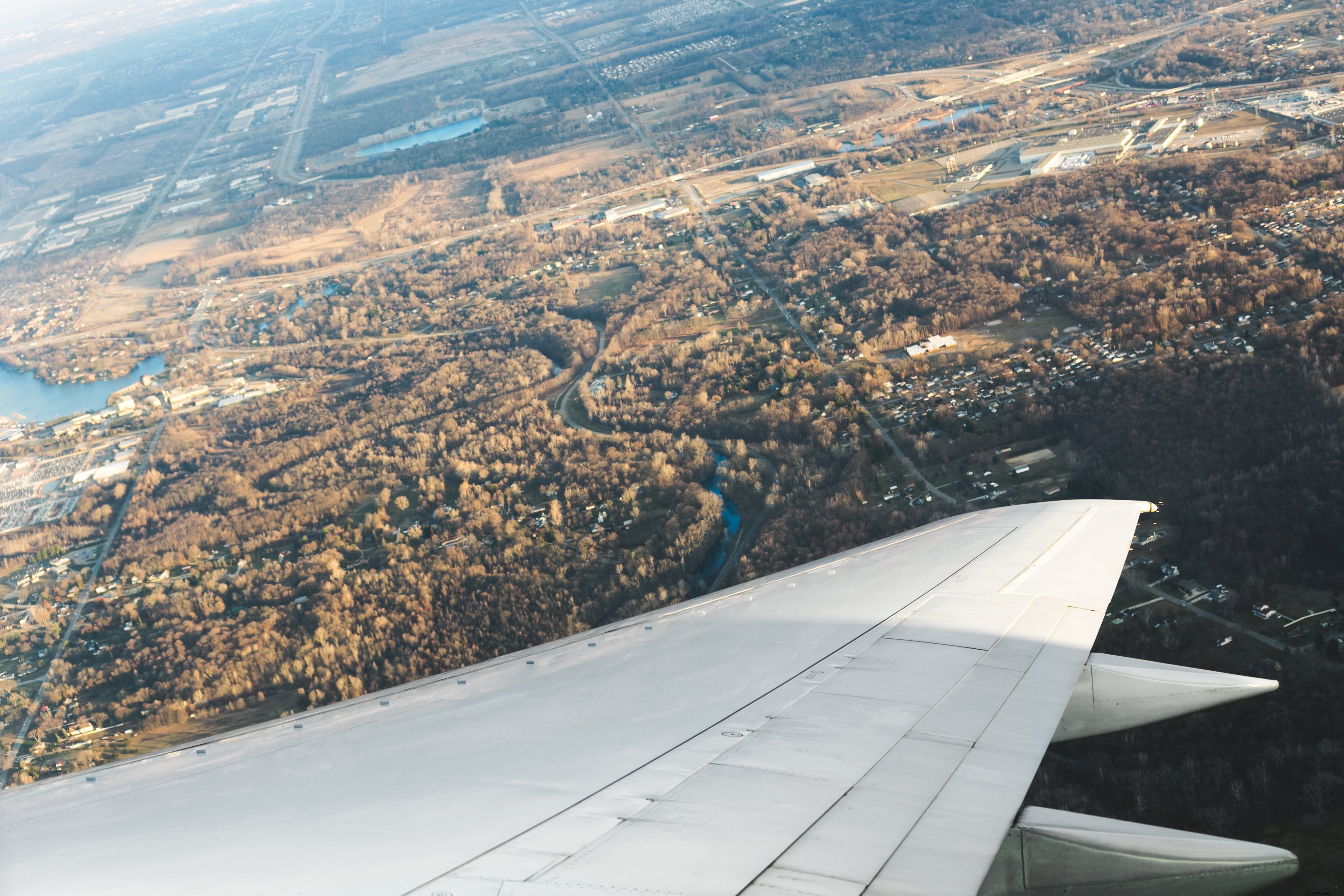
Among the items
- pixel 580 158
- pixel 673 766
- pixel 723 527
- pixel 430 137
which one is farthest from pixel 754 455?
pixel 430 137

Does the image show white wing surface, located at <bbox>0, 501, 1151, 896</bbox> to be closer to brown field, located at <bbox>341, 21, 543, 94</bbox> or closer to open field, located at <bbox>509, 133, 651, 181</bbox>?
open field, located at <bbox>509, 133, 651, 181</bbox>

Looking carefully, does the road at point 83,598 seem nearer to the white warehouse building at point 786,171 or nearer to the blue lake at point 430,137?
the white warehouse building at point 786,171

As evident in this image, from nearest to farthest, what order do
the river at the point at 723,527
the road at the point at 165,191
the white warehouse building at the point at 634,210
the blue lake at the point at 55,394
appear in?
the river at the point at 723,527 → the blue lake at the point at 55,394 → the white warehouse building at the point at 634,210 → the road at the point at 165,191

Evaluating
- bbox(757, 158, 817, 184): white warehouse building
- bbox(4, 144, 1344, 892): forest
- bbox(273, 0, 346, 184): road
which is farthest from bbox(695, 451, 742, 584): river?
bbox(273, 0, 346, 184): road

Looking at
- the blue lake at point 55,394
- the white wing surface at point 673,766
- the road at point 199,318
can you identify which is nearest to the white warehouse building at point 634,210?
the road at point 199,318

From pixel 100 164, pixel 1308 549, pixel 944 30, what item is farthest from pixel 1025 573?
pixel 100 164

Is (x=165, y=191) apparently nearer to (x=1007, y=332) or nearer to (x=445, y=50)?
(x=445, y=50)

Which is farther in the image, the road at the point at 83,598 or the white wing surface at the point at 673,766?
the road at the point at 83,598
